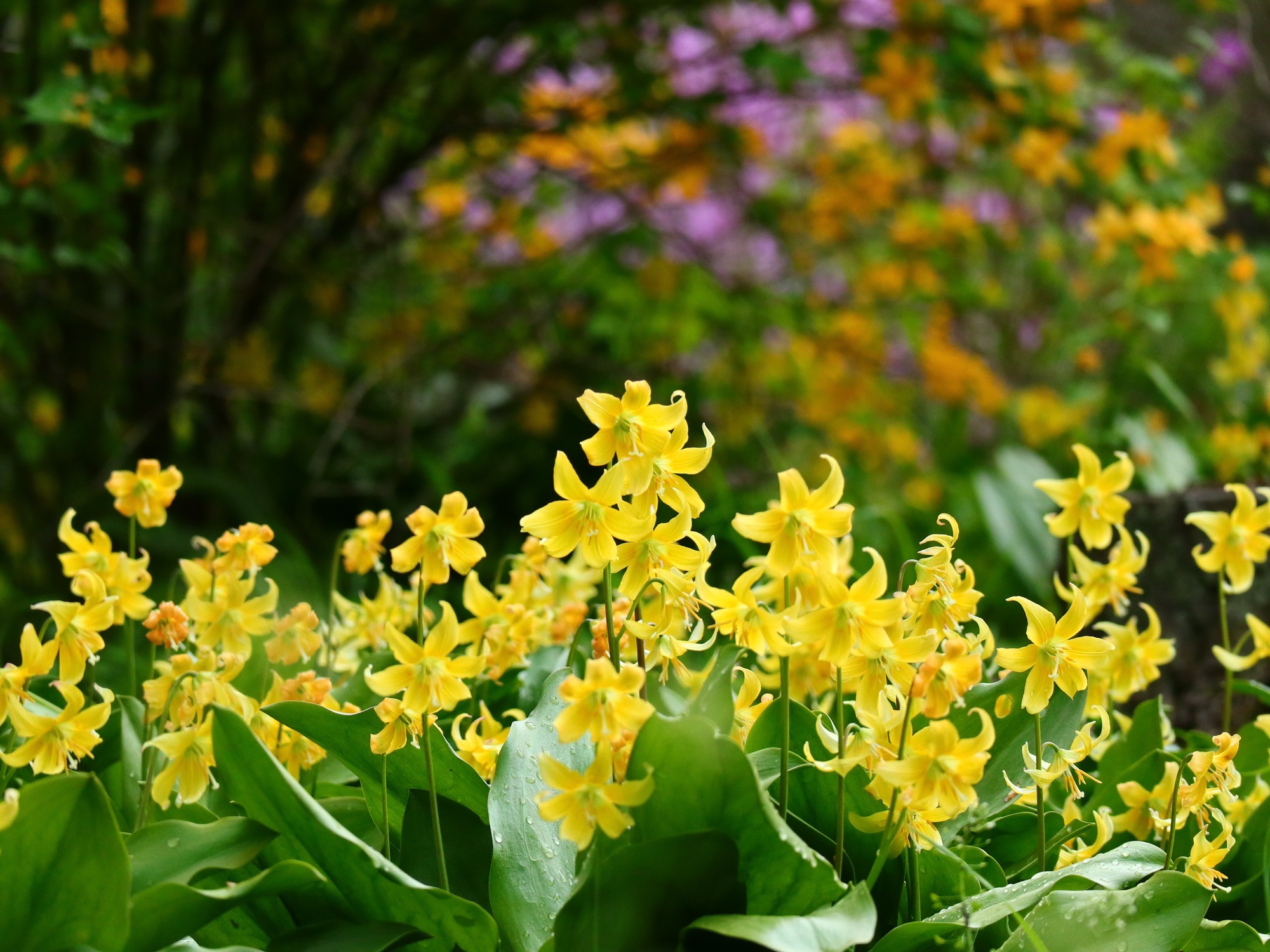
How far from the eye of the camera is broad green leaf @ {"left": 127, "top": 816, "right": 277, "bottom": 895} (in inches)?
37.2

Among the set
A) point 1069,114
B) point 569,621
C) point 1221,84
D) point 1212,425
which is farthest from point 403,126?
point 1221,84

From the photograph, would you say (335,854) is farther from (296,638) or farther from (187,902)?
(296,638)

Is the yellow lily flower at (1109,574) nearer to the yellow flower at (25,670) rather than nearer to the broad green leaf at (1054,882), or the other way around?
the broad green leaf at (1054,882)

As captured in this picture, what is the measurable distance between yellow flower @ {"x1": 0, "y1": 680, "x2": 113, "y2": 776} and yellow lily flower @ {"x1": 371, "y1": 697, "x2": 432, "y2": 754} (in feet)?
0.78

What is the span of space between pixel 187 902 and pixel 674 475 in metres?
0.50

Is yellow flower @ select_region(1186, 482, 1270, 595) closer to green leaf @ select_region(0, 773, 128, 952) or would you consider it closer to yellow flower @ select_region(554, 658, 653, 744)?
yellow flower @ select_region(554, 658, 653, 744)

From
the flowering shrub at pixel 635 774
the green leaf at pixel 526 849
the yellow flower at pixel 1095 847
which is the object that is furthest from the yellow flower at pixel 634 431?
the yellow flower at pixel 1095 847

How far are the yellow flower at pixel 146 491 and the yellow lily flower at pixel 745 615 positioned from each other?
64cm

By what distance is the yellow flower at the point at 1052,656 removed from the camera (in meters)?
0.99

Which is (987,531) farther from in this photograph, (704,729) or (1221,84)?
(1221,84)

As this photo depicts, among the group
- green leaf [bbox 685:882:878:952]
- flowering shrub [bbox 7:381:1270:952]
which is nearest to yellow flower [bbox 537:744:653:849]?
flowering shrub [bbox 7:381:1270:952]

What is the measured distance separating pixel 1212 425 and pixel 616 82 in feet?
8.33

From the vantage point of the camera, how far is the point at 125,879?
0.89 meters

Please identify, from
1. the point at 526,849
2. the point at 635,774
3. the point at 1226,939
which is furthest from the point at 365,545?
the point at 1226,939
